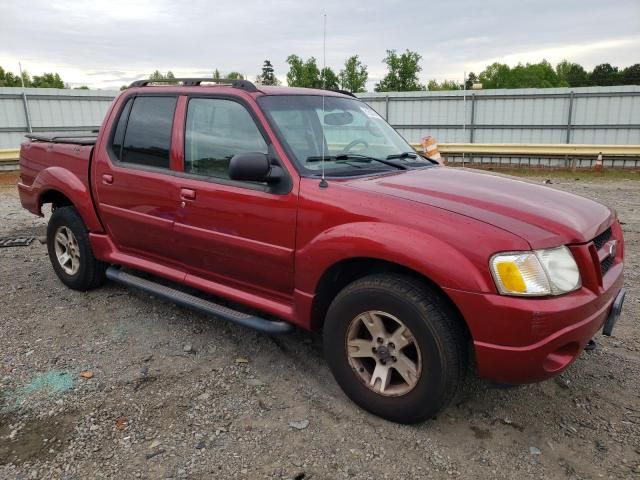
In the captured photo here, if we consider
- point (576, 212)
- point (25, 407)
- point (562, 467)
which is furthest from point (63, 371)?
point (576, 212)

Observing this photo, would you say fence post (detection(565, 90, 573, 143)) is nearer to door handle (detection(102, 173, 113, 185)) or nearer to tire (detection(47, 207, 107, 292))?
tire (detection(47, 207, 107, 292))

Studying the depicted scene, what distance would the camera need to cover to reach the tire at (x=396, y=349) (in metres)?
2.71

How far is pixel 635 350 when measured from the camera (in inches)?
152

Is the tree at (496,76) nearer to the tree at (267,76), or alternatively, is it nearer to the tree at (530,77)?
the tree at (530,77)

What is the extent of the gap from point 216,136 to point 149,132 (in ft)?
2.54

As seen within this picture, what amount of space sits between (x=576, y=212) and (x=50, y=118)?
17.7m

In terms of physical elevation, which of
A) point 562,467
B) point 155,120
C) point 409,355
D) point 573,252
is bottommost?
point 562,467

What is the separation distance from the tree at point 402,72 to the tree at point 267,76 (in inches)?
1167

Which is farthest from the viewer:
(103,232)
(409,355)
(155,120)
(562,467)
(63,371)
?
(103,232)

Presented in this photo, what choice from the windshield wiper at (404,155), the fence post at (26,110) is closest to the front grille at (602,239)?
the windshield wiper at (404,155)

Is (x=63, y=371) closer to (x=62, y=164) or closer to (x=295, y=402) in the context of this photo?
(x=295, y=402)

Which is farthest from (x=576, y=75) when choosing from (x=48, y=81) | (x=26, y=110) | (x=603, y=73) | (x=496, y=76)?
(x=26, y=110)

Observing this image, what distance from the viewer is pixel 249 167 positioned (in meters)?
3.12

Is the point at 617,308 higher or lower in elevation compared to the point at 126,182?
lower
